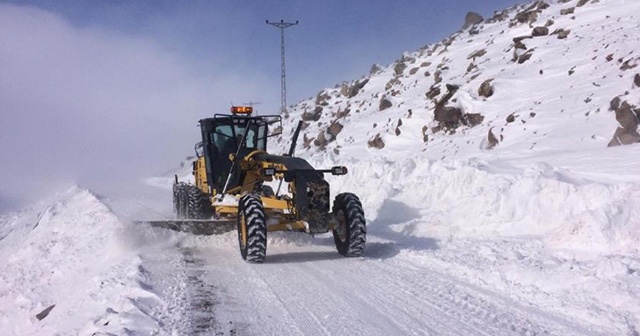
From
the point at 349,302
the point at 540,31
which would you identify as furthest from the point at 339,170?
the point at 540,31

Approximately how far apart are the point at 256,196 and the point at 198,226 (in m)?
1.84

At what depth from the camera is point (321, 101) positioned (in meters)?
43.8

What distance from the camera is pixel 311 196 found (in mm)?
8836

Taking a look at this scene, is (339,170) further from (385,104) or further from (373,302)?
(385,104)

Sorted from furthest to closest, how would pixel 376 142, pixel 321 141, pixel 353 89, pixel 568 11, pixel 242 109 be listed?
pixel 353 89
pixel 321 141
pixel 568 11
pixel 376 142
pixel 242 109

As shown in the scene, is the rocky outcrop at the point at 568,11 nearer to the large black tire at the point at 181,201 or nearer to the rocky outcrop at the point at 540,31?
the rocky outcrop at the point at 540,31

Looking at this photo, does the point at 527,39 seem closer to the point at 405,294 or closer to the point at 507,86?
the point at 507,86

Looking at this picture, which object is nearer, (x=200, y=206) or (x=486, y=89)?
(x=200, y=206)

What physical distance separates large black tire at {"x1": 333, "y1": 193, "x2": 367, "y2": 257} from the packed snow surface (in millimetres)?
237

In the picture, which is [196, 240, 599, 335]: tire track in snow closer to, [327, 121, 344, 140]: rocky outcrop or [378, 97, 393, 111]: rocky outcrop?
[378, 97, 393, 111]: rocky outcrop

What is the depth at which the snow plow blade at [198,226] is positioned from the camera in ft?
33.0

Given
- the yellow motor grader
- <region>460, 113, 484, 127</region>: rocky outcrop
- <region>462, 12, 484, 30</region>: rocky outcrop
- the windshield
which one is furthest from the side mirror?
<region>462, 12, 484, 30</region>: rocky outcrop

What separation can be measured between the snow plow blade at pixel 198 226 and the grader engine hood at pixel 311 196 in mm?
2009

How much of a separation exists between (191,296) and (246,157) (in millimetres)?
4641
